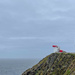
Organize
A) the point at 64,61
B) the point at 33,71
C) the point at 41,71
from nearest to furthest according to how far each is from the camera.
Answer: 1. the point at 64,61
2. the point at 41,71
3. the point at 33,71

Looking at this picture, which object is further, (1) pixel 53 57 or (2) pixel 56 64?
(1) pixel 53 57

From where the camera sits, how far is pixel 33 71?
64.6 m

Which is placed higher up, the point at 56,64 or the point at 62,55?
the point at 62,55

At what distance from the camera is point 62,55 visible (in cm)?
6109

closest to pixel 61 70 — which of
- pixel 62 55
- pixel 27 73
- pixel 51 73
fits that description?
pixel 51 73

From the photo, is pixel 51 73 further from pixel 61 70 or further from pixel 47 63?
pixel 47 63

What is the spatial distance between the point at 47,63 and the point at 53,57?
4108mm

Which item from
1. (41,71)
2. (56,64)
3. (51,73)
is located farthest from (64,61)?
(41,71)

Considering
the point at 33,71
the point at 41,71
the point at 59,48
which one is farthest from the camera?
the point at 59,48

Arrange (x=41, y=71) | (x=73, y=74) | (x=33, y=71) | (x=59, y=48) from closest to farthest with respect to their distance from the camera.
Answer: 1. (x=73, y=74)
2. (x=41, y=71)
3. (x=33, y=71)
4. (x=59, y=48)

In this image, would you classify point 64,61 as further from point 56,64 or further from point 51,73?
point 51,73

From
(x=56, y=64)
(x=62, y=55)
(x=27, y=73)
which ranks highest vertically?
(x=62, y=55)

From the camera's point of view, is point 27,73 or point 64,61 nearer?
point 64,61

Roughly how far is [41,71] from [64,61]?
457 inches
